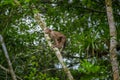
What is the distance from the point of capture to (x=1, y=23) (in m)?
6.89

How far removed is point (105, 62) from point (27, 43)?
7.44 ft

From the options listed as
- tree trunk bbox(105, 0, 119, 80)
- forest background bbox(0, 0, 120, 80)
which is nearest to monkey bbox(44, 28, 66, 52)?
forest background bbox(0, 0, 120, 80)

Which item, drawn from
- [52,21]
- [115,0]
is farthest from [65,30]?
[115,0]

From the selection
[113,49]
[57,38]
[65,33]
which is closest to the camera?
[113,49]

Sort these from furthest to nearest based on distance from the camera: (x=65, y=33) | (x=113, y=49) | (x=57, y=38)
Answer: (x=65, y=33)
(x=57, y=38)
(x=113, y=49)

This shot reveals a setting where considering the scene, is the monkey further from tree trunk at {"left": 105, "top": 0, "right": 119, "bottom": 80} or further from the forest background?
tree trunk at {"left": 105, "top": 0, "right": 119, "bottom": 80}

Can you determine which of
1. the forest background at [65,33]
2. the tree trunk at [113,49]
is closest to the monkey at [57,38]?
the forest background at [65,33]

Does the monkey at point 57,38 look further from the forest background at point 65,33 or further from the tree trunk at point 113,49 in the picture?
the tree trunk at point 113,49

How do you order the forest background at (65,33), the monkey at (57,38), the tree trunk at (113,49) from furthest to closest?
1. the forest background at (65,33)
2. the monkey at (57,38)
3. the tree trunk at (113,49)

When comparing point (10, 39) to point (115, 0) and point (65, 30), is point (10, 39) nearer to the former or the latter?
point (65, 30)

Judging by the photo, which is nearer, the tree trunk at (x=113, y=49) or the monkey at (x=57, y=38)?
the tree trunk at (x=113, y=49)

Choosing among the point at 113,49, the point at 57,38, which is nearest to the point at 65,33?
the point at 57,38

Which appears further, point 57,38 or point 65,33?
point 65,33

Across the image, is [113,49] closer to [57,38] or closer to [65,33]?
[57,38]
